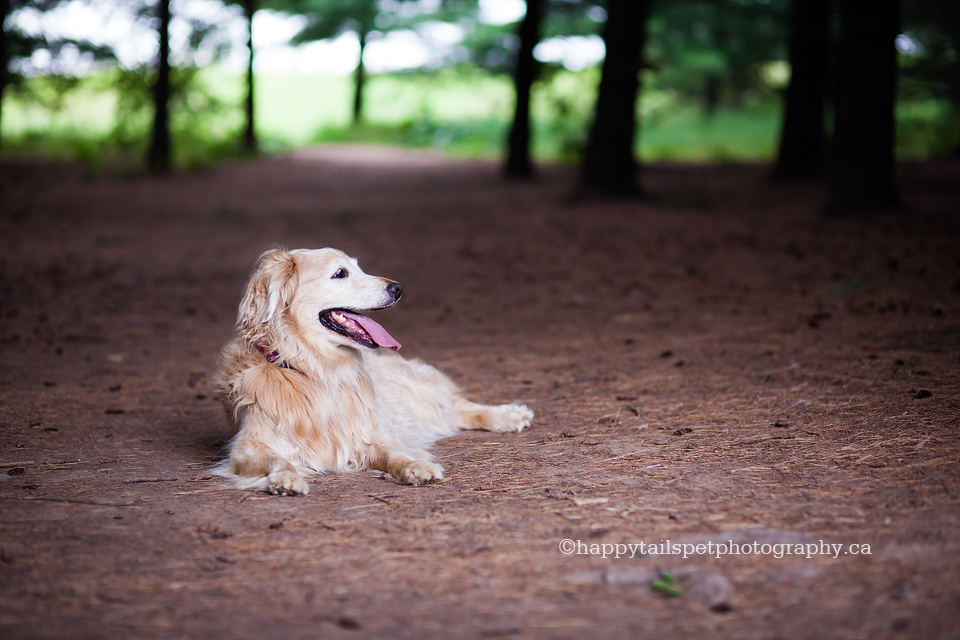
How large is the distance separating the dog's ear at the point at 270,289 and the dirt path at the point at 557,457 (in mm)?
885

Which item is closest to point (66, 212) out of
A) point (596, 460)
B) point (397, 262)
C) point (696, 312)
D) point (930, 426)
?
point (397, 262)

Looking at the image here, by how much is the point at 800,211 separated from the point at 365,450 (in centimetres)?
949

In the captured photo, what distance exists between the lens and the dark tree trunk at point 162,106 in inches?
806

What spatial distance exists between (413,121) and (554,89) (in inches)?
413

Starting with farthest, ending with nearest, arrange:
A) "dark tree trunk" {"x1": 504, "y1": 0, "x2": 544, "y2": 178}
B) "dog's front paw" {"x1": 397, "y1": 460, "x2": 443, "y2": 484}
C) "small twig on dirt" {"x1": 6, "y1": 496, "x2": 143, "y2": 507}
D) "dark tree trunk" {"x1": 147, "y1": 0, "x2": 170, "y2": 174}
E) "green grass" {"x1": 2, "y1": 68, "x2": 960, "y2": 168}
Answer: "green grass" {"x1": 2, "y1": 68, "x2": 960, "y2": 168} → "dark tree trunk" {"x1": 147, "y1": 0, "x2": 170, "y2": 174} → "dark tree trunk" {"x1": 504, "y1": 0, "x2": 544, "y2": 178} → "dog's front paw" {"x1": 397, "y1": 460, "x2": 443, "y2": 484} → "small twig on dirt" {"x1": 6, "y1": 496, "x2": 143, "y2": 507}

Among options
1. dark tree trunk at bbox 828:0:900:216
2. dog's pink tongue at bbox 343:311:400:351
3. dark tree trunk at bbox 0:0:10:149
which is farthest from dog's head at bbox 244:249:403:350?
dark tree trunk at bbox 0:0:10:149

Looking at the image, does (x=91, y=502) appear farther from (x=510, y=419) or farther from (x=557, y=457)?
(x=510, y=419)

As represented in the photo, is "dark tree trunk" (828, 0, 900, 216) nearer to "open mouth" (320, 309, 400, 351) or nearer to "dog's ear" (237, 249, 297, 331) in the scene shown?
"open mouth" (320, 309, 400, 351)

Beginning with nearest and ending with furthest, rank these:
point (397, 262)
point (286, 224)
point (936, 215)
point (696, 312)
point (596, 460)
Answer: point (596, 460), point (696, 312), point (936, 215), point (397, 262), point (286, 224)

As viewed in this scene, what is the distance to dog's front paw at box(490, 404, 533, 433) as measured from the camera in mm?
5062

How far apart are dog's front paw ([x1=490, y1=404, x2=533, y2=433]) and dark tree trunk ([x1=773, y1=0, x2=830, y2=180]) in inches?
460

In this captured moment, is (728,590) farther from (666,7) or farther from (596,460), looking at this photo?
(666,7)

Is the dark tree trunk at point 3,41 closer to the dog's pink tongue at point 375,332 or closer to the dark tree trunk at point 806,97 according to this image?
the dark tree trunk at point 806,97

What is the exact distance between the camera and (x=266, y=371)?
430 centimetres
